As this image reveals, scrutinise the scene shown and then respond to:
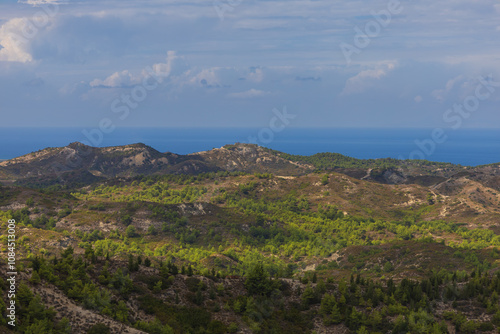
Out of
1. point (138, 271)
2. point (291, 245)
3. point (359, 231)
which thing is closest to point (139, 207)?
point (291, 245)

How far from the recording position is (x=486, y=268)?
3799 inches

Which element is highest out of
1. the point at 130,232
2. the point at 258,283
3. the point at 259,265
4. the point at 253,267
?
the point at 259,265

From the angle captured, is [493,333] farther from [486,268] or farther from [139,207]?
[139,207]

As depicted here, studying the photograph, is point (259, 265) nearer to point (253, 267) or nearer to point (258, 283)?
point (258, 283)

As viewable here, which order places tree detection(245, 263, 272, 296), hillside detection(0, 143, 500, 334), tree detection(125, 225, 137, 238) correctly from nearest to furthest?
hillside detection(0, 143, 500, 334)
tree detection(245, 263, 272, 296)
tree detection(125, 225, 137, 238)

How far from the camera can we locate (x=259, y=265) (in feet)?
207

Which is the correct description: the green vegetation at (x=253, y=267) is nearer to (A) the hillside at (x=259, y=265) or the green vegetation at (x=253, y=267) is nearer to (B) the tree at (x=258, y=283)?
(B) the tree at (x=258, y=283)

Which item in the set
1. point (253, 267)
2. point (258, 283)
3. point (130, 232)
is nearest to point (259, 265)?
point (258, 283)

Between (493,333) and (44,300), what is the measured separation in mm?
51603

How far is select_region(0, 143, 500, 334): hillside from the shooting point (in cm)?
4869

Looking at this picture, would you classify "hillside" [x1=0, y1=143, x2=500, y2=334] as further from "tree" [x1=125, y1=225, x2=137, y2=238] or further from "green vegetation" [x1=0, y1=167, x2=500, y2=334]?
"tree" [x1=125, y1=225, x2=137, y2=238]

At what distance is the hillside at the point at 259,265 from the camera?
4869 cm

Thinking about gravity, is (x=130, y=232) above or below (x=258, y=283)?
below

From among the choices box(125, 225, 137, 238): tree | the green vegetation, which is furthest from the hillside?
box(125, 225, 137, 238): tree
